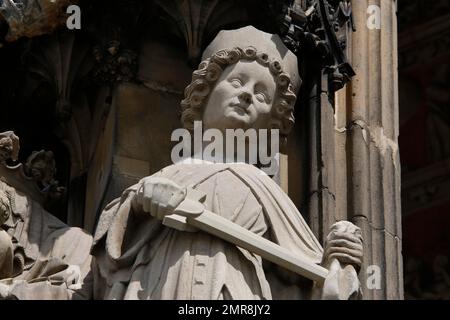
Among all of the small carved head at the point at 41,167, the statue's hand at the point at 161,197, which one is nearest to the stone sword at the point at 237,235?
the statue's hand at the point at 161,197

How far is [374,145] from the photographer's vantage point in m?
15.5

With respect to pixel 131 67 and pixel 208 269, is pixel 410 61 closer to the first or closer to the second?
pixel 131 67

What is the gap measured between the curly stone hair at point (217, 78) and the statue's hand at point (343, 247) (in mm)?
912

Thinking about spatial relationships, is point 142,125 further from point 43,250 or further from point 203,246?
point 203,246

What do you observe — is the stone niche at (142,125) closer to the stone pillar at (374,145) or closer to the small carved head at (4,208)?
the small carved head at (4,208)

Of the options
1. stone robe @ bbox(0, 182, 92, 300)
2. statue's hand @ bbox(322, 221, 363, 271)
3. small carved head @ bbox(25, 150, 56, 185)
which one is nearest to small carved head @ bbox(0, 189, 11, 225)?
stone robe @ bbox(0, 182, 92, 300)

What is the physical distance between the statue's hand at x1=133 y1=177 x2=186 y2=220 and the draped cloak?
0.13 m

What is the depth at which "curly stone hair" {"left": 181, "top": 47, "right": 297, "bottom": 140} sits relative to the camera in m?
14.5

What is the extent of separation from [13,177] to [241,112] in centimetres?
118

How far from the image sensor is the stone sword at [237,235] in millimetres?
13773

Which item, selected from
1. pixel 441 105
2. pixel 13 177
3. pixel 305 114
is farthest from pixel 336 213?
pixel 441 105

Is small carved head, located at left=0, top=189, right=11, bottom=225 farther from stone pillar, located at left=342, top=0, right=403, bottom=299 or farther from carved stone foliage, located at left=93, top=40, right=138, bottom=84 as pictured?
stone pillar, located at left=342, top=0, right=403, bottom=299
